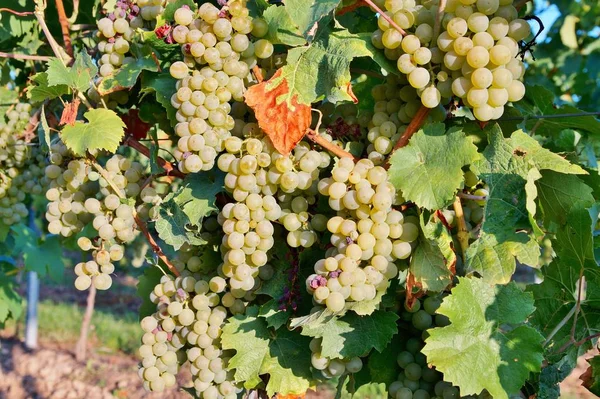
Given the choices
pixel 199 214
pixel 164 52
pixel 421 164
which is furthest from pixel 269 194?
pixel 164 52

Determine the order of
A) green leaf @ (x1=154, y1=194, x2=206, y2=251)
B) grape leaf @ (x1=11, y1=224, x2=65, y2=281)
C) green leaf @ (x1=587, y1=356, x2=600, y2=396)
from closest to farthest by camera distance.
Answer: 1. green leaf @ (x1=154, y1=194, x2=206, y2=251)
2. green leaf @ (x1=587, y1=356, x2=600, y2=396)
3. grape leaf @ (x1=11, y1=224, x2=65, y2=281)

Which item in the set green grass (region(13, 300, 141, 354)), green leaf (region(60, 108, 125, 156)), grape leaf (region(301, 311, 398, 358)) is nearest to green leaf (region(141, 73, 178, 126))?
green leaf (region(60, 108, 125, 156))

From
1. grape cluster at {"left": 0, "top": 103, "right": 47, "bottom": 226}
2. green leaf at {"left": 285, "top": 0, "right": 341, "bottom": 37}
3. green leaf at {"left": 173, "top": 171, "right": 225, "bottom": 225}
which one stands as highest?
green leaf at {"left": 285, "top": 0, "right": 341, "bottom": 37}

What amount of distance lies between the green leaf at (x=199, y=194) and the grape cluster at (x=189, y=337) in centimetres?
19

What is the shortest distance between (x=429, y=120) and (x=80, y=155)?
811mm

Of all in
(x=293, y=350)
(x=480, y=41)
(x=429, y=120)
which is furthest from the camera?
(x=293, y=350)

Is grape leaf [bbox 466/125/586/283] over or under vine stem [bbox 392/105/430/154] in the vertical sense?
under

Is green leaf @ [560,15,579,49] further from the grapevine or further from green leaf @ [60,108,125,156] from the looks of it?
green leaf @ [60,108,125,156]

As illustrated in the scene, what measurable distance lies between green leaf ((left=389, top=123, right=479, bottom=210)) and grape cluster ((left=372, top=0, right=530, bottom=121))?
7 centimetres

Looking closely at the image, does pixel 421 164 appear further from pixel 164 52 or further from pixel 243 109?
pixel 164 52

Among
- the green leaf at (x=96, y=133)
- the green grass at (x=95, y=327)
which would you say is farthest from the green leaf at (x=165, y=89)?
the green grass at (x=95, y=327)

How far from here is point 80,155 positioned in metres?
1.42

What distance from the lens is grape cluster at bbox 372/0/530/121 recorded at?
1121 mm

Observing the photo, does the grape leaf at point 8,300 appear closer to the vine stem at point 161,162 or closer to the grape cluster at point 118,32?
the vine stem at point 161,162
